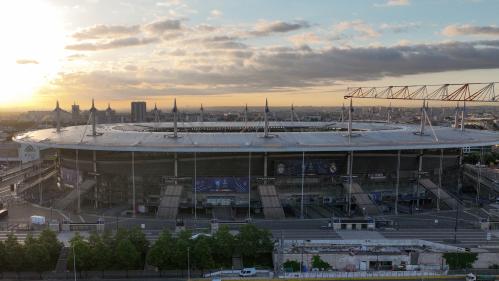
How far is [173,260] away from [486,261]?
25.9 m

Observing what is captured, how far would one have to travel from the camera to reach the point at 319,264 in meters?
35.8

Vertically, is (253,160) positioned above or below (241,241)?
above

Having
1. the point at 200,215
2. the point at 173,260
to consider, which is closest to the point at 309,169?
the point at 200,215

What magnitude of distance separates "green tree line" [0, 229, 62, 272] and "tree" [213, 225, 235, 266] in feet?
41.7

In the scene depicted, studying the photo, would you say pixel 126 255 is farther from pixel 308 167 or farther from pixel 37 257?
pixel 308 167

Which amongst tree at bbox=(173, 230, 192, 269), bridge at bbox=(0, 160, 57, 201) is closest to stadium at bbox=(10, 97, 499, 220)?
bridge at bbox=(0, 160, 57, 201)

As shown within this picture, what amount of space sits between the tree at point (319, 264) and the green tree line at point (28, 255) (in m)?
20.6

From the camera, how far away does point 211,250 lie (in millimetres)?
35375

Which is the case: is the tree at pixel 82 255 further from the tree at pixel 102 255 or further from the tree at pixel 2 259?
the tree at pixel 2 259

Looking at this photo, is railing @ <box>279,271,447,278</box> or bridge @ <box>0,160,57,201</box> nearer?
railing @ <box>279,271,447,278</box>

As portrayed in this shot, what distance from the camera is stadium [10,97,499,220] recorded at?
53062mm

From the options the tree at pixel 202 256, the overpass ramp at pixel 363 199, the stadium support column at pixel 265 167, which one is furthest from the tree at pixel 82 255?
the overpass ramp at pixel 363 199

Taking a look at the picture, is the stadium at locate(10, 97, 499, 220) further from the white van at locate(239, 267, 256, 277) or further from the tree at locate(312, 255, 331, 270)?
the white van at locate(239, 267, 256, 277)

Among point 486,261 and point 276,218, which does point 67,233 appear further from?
point 486,261
